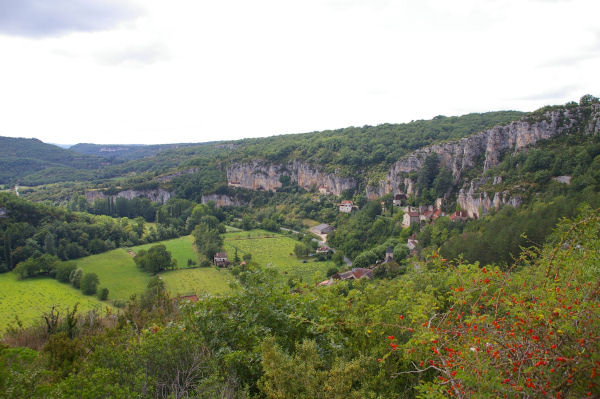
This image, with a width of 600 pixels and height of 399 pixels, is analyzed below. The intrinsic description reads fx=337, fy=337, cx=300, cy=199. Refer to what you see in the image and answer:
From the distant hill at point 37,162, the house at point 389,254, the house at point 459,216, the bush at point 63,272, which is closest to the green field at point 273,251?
the house at point 389,254

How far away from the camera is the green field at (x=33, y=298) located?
27.9 metres

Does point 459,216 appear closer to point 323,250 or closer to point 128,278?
point 323,250

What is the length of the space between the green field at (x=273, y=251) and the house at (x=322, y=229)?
4.73 meters

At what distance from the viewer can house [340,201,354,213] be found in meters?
58.6

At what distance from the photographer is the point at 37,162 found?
13450 cm

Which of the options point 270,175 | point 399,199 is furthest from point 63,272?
point 270,175

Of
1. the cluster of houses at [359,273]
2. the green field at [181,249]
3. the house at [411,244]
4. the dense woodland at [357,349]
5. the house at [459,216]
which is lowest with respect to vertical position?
the green field at [181,249]

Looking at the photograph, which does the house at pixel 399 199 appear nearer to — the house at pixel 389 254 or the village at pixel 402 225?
the village at pixel 402 225

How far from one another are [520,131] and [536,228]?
21267 mm

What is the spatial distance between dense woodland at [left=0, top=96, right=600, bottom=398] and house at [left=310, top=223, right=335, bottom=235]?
6.57 ft

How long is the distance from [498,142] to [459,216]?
11799mm

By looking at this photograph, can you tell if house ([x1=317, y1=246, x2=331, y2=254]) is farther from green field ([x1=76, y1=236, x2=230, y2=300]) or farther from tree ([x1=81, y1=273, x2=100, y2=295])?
tree ([x1=81, y1=273, x2=100, y2=295])

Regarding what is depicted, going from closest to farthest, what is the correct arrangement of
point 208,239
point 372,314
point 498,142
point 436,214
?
point 372,314, point 498,142, point 436,214, point 208,239

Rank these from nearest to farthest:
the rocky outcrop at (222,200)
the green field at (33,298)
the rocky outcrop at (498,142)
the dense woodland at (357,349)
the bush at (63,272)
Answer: the dense woodland at (357,349) < the green field at (33,298) < the rocky outcrop at (498,142) < the bush at (63,272) < the rocky outcrop at (222,200)
